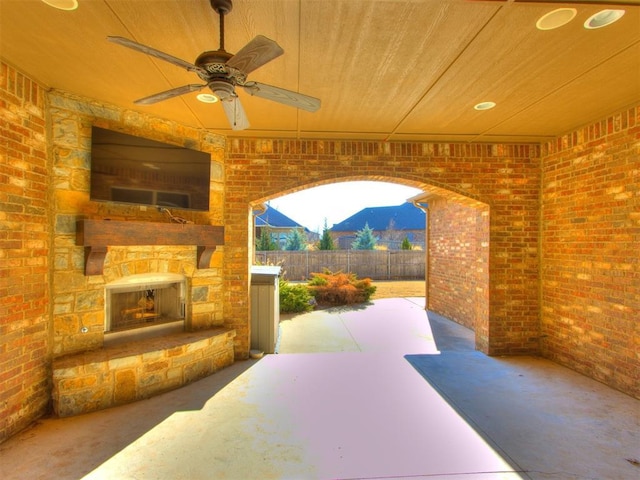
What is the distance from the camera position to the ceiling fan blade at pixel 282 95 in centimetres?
210

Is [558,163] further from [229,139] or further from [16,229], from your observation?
[16,229]

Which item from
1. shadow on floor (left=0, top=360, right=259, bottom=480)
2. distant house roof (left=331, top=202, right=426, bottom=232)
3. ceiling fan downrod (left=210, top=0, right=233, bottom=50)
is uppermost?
distant house roof (left=331, top=202, right=426, bottom=232)

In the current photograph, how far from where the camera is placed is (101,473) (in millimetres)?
2232

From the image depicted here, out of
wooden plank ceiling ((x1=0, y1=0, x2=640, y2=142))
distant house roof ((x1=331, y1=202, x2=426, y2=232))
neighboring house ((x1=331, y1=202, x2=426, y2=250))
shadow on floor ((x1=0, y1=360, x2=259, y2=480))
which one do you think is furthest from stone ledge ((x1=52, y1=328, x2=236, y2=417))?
distant house roof ((x1=331, y1=202, x2=426, y2=232))

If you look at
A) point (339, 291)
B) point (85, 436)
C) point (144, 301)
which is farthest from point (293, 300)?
point (85, 436)

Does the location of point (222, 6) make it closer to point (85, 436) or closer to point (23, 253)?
point (23, 253)

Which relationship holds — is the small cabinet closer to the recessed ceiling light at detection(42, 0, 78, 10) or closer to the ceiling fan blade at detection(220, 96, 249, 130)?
the ceiling fan blade at detection(220, 96, 249, 130)

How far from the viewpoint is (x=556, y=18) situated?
2.03 metres

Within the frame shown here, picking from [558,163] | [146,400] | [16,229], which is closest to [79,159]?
[16,229]

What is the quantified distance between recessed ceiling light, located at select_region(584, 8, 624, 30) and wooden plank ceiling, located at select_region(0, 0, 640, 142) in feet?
0.14

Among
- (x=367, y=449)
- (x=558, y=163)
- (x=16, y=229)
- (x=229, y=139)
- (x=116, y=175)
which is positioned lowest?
(x=367, y=449)

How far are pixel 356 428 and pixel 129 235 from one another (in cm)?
280

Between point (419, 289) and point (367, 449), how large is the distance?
30.7 feet

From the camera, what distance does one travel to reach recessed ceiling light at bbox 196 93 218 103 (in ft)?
10.0
